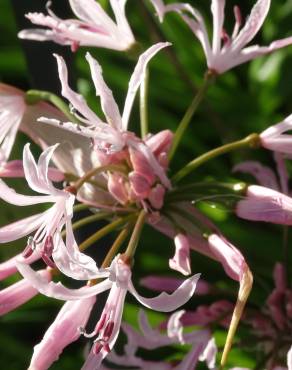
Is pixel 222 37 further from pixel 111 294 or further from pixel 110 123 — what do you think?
pixel 111 294

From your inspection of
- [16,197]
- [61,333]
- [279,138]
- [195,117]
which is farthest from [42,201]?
[195,117]

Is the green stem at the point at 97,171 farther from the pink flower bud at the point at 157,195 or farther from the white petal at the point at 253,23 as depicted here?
the white petal at the point at 253,23

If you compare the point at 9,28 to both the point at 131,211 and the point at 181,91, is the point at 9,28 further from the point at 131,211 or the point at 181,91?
the point at 131,211

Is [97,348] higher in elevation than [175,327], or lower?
higher

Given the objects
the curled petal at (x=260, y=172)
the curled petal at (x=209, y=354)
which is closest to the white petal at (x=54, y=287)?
the curled petal at (x=209, y=354)

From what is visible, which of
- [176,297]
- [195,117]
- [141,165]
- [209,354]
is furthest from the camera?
[195,117]

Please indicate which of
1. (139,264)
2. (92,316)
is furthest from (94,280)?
(139,264)
